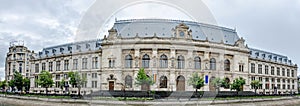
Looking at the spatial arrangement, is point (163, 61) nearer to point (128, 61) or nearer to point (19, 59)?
point (128, 61)

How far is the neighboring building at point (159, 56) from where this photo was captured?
5831 centimetres

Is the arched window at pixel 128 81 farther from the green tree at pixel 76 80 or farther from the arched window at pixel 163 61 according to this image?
the green tree at pixel 76 80

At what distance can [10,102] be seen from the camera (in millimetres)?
51219

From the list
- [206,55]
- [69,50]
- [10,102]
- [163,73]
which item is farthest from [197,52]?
[10,102]

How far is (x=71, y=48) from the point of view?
72.2 meters

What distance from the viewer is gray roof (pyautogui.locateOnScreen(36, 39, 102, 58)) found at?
65225 mm

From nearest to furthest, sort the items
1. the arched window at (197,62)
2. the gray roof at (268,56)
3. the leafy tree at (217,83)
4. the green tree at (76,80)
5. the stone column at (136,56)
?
1. the leafy tree at (217,83)
2. the green tree at (76,80)
3. the stone column at (136,56)
4. the arched window at (197,62)
5. the gray roof at (268,56)

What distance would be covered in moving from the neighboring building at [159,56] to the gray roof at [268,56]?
10.7m

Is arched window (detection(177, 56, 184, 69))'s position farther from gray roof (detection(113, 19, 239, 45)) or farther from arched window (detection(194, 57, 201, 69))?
gray roof (detection(113, 19, 239, 45))

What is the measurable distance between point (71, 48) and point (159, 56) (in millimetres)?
23784

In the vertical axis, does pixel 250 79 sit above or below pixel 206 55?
below

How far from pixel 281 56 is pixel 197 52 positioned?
46.1 meters

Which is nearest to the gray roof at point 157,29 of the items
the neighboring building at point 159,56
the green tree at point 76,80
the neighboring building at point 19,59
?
the neighboring building at point 159,56

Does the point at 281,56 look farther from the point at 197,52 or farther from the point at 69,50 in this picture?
the point at 69,50
